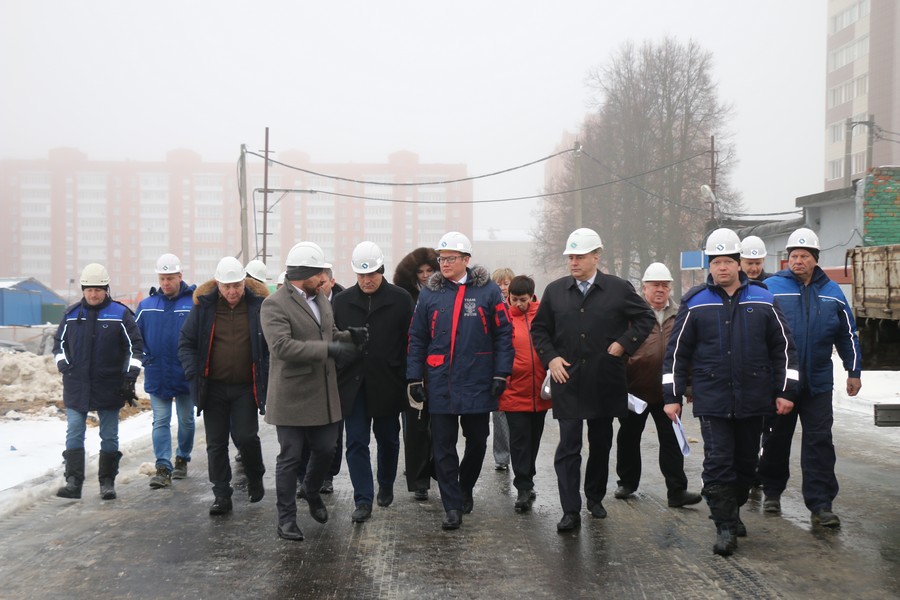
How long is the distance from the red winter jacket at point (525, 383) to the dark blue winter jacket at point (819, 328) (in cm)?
193

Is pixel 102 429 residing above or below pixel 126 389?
below

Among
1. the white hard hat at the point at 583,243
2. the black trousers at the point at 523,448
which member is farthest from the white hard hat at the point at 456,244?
the black trousers at the point at 523,448

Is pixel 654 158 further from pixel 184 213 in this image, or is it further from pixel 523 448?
pixel 184 213

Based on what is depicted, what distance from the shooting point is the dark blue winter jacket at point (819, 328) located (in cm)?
650

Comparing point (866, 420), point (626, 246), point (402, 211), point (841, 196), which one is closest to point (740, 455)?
point (866, 420)

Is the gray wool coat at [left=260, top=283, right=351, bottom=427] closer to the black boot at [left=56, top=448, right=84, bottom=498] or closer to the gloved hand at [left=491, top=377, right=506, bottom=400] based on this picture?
the gloved hand at [left=491, top=377, right=506, bottom=400]

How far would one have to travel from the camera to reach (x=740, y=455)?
605 cm

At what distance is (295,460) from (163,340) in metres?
2.86

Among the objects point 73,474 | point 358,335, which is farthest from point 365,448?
point 73,474

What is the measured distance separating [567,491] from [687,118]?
43.5 meters

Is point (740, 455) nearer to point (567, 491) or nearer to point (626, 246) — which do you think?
point (567, 491)

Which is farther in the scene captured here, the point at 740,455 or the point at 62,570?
the point at 740,455

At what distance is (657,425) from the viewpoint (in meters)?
7.49

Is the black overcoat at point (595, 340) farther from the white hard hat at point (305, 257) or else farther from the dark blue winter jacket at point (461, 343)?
the white hard hat at point (305, 257)
